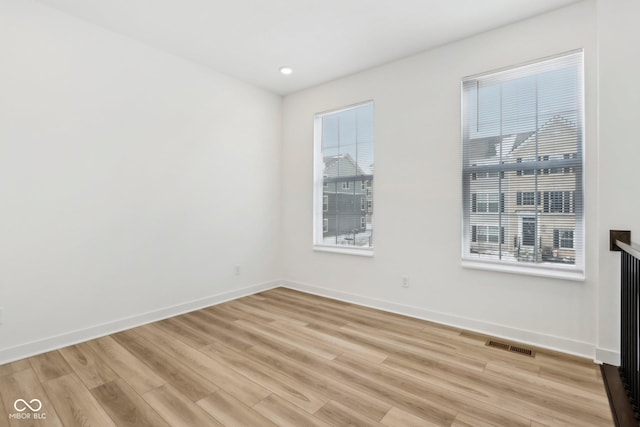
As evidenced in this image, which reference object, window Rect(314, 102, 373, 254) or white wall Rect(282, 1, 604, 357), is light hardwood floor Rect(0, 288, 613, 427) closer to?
white wall Rect(282, 1, 604, 357)

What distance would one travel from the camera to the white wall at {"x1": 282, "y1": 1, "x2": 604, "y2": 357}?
249 cm

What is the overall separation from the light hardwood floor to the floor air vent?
7 centimetres

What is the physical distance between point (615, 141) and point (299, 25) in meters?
2.69

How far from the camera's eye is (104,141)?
287cm

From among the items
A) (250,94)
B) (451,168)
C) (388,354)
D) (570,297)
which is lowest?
(388,354)

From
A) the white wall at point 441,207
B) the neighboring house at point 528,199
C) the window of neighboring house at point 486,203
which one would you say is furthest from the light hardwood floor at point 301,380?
the window of neighboring house at point 486,203

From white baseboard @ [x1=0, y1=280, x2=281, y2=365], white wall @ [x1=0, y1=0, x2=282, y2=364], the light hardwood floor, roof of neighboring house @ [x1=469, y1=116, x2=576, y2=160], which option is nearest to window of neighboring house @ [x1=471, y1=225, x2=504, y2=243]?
roof of neighboring house @ [x1=469, y1=116, x2=576, y2=160]

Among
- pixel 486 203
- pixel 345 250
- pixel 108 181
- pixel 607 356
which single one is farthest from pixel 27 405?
pixel 607 356

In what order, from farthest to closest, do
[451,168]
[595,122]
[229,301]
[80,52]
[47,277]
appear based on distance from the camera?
[229,301] < [451,168] < [80,52] < [47,277] < [595,122]

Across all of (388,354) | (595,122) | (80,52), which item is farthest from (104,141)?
(595,122)

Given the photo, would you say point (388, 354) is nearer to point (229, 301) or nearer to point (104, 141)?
point (229, 301)

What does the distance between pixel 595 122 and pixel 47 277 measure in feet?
14.8

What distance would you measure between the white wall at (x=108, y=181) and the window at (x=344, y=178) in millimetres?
969

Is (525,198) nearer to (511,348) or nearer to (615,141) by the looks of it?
(615,141)
